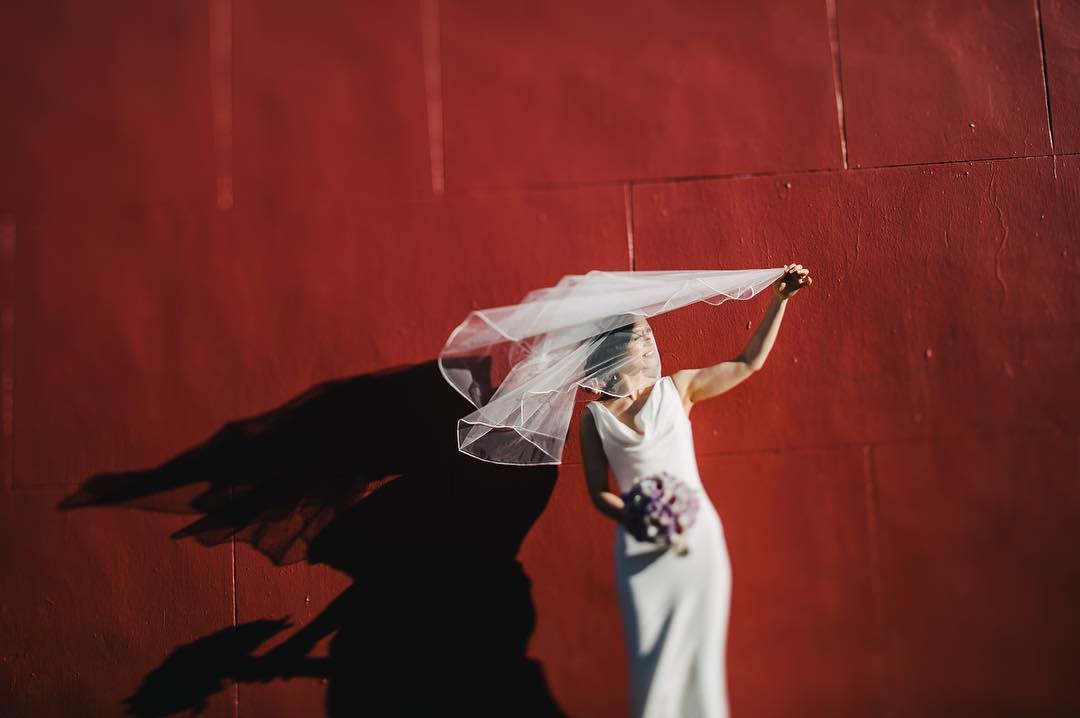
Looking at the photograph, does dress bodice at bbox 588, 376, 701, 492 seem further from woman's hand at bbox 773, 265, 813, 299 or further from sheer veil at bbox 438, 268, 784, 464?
woman's hand at bbox 773, 265, 813, 299

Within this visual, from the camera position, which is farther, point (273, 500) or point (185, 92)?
point (185, 92)

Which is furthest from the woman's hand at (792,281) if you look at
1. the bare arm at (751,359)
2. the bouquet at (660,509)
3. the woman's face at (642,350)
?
the bouquet at (660,509)

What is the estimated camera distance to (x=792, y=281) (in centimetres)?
311

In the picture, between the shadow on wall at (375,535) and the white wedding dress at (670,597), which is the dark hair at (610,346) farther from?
the shadow on wall at (375,535)

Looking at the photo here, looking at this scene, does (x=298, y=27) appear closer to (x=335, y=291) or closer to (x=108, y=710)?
(x=335, y=291)

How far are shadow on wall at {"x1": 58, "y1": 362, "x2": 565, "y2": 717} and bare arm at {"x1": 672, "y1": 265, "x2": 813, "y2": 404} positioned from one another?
83cm

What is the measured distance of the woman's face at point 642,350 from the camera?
303 centimetres

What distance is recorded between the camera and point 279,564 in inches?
138

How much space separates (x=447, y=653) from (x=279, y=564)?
35.7 inches

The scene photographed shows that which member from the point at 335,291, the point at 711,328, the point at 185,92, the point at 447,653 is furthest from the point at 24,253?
the point at 711,328

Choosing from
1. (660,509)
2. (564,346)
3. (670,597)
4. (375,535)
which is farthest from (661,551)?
(375,535)

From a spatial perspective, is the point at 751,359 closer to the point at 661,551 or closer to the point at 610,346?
the point at 610,346

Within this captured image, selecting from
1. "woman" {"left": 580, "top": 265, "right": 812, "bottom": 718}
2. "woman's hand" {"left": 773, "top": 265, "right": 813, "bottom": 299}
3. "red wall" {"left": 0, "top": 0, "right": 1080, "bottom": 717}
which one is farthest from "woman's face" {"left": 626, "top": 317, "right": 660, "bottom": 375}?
"woman's hand" {"left": 773, "top": 265, "right": 813, "bottom": 299}

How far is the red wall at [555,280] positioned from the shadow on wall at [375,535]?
0.03m
